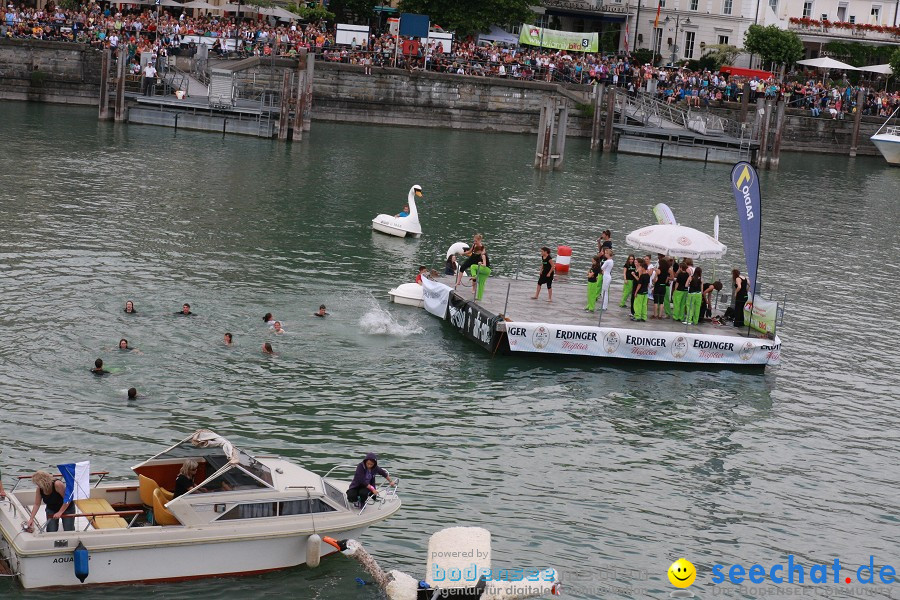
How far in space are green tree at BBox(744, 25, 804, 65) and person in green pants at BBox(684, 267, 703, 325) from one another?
67.4m

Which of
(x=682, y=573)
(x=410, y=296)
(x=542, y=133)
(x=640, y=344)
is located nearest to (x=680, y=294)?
(x=640, y=344)

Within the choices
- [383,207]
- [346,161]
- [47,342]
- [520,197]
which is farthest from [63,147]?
[47,342]

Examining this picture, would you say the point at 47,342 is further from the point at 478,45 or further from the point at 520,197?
the point at 478,45

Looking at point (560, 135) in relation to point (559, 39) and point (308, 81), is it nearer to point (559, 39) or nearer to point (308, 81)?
point (308, 81)

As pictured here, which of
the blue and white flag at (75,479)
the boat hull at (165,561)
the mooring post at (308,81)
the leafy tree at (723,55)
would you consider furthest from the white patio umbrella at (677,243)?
the leafy tree at (723,55)

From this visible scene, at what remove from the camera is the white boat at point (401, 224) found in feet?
144

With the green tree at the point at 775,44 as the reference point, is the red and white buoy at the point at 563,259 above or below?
below

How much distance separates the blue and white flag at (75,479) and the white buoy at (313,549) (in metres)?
3.48

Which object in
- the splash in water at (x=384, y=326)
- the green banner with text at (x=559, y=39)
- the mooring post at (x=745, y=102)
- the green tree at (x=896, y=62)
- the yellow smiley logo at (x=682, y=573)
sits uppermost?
the green tree at (x=896, y=62)

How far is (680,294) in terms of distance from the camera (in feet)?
104

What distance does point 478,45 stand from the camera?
286 ft

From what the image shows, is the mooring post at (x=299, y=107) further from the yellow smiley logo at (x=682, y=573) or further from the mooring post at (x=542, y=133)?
the yellow smiley logo at (x=682, y=573)

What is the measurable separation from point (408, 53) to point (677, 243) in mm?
49352

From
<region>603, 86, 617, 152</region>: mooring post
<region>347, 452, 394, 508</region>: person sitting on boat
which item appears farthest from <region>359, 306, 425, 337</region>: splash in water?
<region>603, 86, 617, 152</region>: mooring post
